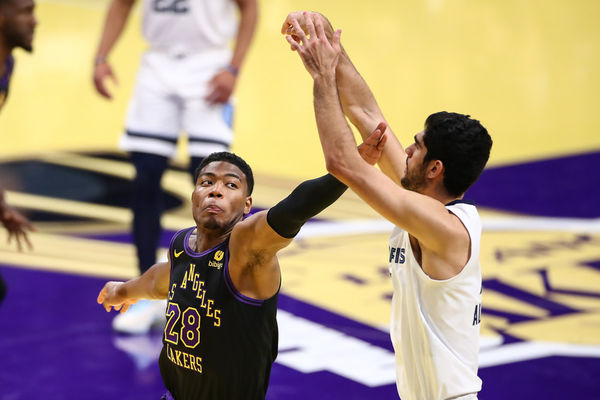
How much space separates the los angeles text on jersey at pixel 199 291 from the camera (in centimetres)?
299

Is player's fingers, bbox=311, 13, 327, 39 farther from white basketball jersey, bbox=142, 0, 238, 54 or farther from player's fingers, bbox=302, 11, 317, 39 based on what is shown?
white basketball jersey, bbox=142, 0, 238, 54

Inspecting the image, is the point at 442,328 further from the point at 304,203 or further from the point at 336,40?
the point at 336,40

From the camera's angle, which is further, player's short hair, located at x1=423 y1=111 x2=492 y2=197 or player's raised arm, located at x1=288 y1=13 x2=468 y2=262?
player's short hair, located at x1=423 y1=111 x2=492 y2=197

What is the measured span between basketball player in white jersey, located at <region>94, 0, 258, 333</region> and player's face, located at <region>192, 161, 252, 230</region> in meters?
2.19

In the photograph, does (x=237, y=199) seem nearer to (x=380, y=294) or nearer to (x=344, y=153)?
(x=344, y=153)

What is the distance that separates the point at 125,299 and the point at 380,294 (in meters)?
2.81

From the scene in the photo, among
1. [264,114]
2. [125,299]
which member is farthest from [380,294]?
[264,114]

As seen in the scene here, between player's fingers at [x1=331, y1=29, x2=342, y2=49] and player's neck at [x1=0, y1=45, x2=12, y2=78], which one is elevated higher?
player's fingers at [x1=331, y1=29, x2=342, y2=49]

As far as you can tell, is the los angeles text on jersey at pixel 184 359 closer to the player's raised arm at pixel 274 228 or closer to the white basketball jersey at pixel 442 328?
the player's raised arm at pixel 274 228

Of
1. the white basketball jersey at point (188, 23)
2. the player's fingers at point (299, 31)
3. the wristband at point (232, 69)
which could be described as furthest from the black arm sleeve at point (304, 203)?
the white basketball jersey at point (188, 23)

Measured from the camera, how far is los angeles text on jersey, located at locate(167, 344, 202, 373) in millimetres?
3023

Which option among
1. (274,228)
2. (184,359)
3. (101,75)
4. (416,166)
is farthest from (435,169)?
(101,75)

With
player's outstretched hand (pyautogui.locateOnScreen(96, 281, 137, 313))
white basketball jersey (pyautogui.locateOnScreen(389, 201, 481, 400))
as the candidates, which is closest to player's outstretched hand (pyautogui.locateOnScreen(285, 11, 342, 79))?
white basketball jersey (pyautogui.locateOnScreen(389, 201, 481, 400))

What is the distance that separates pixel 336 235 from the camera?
7359 millimetres
